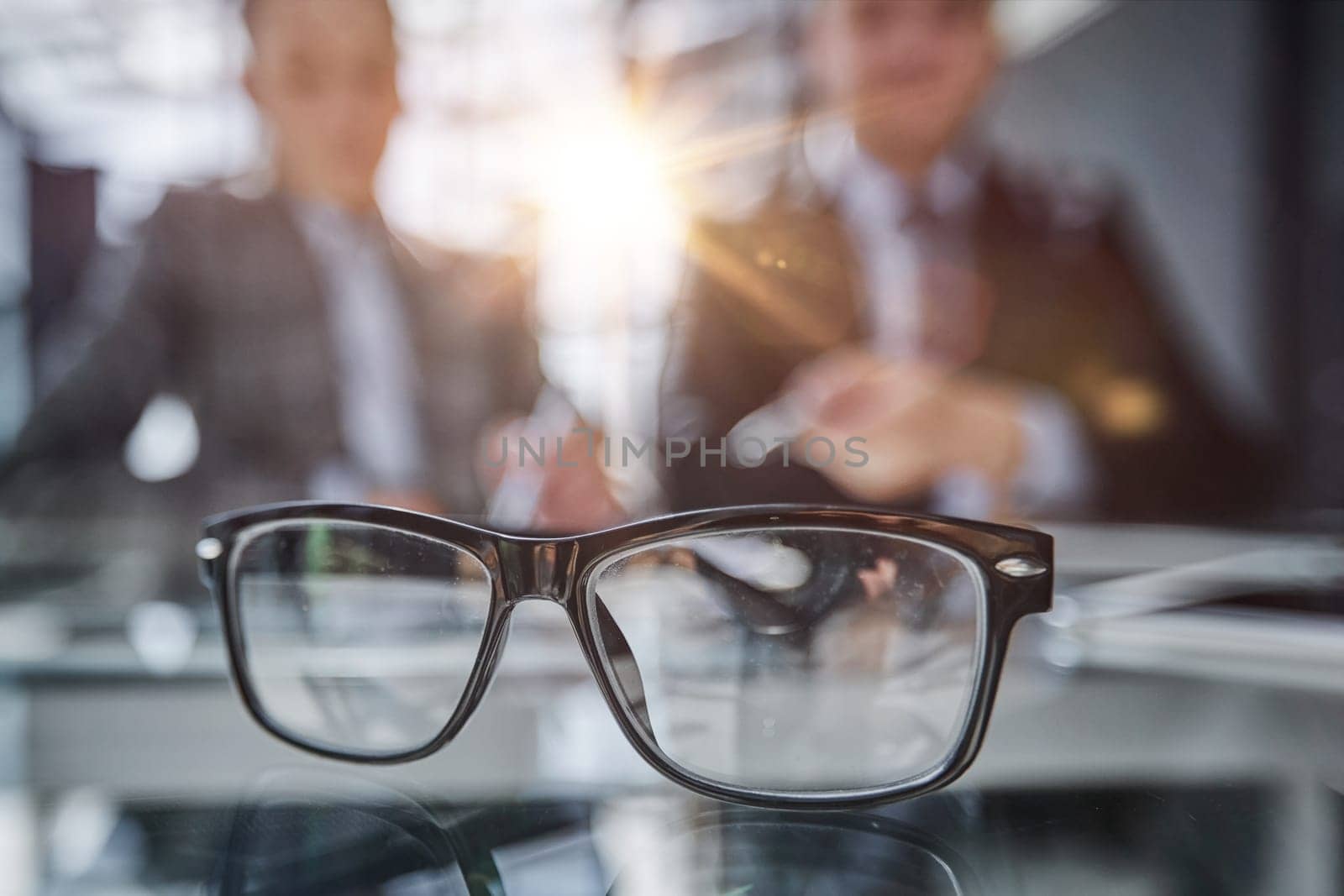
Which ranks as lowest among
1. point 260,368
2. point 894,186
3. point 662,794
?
point 662,794

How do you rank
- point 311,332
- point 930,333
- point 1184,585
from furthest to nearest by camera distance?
point 311,332
point 930,333
point 1184,585

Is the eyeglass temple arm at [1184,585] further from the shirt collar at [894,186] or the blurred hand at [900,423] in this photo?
the shirt collar at [894,186]

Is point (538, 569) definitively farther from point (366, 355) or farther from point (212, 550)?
point (366, 355)

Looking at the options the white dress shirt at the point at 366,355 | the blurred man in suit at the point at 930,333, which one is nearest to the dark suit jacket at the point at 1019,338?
the blurred man in suit at the point at 930,333

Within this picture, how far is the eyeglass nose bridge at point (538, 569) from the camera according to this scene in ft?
0.73

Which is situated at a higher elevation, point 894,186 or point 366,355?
point 894,186

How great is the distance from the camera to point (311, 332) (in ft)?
Result: 2.41

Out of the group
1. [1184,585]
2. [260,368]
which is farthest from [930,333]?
[260,368]

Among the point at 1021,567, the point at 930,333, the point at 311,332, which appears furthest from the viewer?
the point at 311,332

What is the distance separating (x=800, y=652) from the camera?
0.72ft

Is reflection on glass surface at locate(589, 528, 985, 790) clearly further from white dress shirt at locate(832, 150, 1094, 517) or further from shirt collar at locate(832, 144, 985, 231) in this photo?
A: shirt collar at locate(832, 144, 985, 231)

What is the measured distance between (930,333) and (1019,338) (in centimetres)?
13

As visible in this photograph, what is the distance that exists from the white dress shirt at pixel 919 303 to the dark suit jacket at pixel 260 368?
0.33 meters

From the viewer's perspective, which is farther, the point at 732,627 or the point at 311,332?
the point at 311,332
